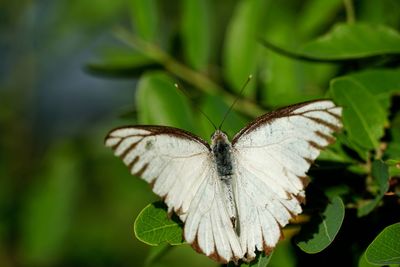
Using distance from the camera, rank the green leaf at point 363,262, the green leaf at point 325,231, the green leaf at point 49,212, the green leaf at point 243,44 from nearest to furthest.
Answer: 1. the green leaf at point 325,231
2. the green leaf at point 363,262
3. the green leaf at point 243,44
4. the green leaf at point 49,212

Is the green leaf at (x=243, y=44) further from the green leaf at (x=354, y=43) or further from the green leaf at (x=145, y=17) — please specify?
the green leaf at (x=354, y=43)

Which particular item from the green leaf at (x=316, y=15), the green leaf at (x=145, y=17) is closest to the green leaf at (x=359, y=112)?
the green leaf at (x=316, y=15)

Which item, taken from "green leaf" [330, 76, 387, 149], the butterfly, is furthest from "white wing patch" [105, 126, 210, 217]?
"green leaf" [330, 76, 387, 149]

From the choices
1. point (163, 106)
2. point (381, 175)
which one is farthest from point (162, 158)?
point (381, 175)

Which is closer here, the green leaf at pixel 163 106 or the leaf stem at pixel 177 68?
the green leaf at pixel 163 106

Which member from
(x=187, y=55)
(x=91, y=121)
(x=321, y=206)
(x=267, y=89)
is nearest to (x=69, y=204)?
(x=91, y=121)

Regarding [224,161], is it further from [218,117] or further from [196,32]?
[196,32]
